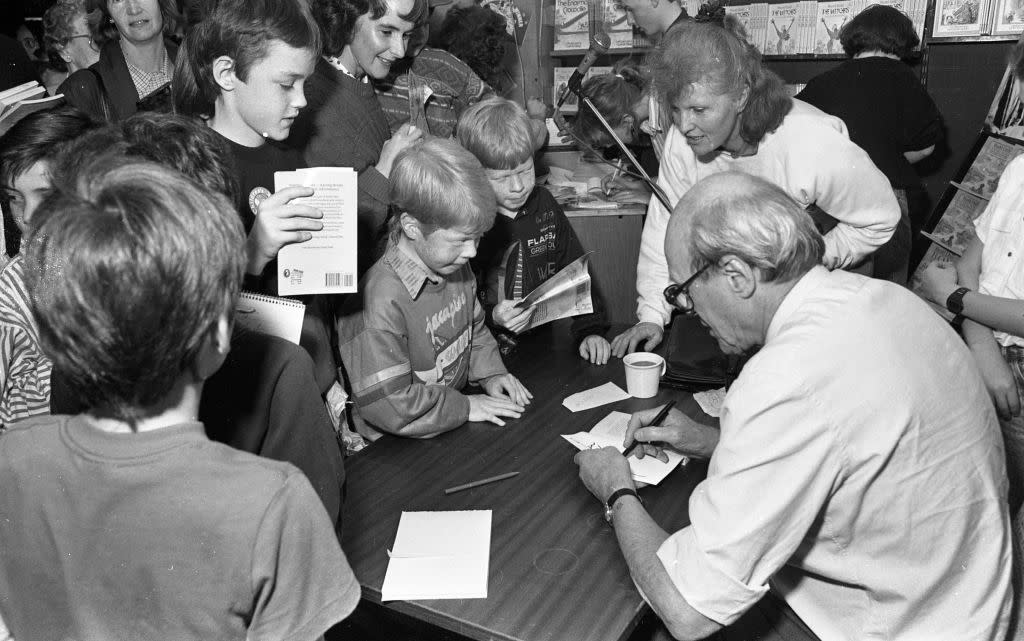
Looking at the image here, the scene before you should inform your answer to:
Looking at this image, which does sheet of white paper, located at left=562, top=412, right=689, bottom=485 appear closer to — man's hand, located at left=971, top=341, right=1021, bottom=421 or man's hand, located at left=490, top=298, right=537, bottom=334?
man's hand, located at left=490, top=298, right=537, bottom=334

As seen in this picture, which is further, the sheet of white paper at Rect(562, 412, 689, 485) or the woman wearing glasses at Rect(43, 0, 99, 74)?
the woman wearing glasses at Rect(43, 0, 99, 74)

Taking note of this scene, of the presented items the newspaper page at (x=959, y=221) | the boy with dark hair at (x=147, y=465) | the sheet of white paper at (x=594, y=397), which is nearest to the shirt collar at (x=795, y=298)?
the sheet of white paper at (x=594, y=397)

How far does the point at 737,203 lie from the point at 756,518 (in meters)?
0.57

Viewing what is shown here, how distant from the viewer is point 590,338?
236 cm

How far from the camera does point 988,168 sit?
13.1 feet

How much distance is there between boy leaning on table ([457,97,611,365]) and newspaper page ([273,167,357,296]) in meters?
0.77

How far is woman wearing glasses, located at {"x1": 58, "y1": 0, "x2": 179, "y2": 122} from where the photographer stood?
9.27 feet

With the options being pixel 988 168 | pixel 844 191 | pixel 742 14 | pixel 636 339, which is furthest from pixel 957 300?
pixel 742 14

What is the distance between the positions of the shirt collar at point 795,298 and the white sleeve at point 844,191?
3.91 feet

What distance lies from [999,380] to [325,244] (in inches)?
75.0

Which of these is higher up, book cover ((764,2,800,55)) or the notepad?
book cover ((764,2,800,55))

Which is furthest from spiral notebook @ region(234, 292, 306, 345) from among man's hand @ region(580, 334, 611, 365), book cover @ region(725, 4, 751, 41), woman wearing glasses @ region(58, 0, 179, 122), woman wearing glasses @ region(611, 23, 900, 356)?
book cover @ region(725, 4, 751, 41)

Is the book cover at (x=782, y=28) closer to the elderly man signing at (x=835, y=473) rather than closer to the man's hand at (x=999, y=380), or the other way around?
the man's hand at (x=999, y=380)

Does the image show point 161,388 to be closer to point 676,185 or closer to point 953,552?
point 953,552
